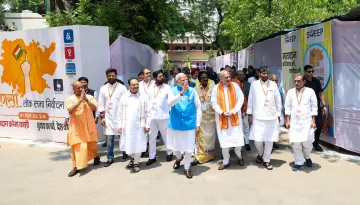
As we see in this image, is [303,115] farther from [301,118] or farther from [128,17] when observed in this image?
[128,17]

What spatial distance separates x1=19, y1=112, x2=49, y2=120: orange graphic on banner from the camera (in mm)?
7909

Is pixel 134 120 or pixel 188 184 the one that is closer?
pixel 188 184

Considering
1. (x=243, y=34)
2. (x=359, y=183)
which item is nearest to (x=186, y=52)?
(x=243, y=34)

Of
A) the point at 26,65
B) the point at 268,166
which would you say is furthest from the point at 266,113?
the point at 26,65

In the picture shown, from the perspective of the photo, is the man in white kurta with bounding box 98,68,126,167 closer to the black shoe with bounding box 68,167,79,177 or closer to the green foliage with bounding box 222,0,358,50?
the black shoe with bounding box 68,167,79,177

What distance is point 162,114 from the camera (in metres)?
6.16

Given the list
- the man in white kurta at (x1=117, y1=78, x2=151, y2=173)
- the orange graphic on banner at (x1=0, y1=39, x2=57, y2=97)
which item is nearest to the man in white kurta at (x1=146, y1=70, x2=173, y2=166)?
the man in white kurta at (x1=117, y1=78, x2=151, y2=173)

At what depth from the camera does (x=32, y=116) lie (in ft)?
26.6

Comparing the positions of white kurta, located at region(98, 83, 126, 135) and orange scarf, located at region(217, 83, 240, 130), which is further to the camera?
white kurta, located at region(98, 83, 126, 135)

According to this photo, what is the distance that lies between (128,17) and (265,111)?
32.4 feet

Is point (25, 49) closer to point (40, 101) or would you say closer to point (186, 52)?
point (40, 101)

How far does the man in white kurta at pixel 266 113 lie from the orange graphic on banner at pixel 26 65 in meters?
4.71

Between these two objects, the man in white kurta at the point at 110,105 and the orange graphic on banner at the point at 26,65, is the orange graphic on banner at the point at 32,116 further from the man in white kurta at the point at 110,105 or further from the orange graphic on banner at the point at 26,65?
the man in white kurta at the point at 110,105

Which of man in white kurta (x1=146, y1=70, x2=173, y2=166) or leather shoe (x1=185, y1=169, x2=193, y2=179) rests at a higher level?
man in white kurta (x1=146, y1=70, x2=173, y2=166)
